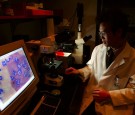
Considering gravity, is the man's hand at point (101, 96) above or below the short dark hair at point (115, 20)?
below

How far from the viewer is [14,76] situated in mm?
932

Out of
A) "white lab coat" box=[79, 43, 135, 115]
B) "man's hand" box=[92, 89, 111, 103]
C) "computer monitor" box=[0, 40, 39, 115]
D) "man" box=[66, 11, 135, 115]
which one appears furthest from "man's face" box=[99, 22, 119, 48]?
"computer monitor" box=[0, 40, 39, 115]

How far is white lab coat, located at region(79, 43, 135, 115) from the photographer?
4.12 ft

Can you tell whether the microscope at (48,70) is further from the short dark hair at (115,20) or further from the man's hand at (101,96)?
the short dark hair at (115,20)

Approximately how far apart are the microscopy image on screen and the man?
0.56 m

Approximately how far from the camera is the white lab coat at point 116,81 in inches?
49.4

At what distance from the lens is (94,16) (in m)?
2.62

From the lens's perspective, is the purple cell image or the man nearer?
the purple cell image

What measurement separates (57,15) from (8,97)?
1.64m

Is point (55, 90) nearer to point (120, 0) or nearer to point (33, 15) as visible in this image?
point (33, 15)

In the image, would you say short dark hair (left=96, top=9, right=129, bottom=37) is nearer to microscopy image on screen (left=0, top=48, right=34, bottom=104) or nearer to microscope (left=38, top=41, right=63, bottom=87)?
microscope (left=38, top=41, right=63, bottom=87)

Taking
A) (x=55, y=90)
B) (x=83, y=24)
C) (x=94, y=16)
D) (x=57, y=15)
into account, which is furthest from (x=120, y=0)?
(x=55, y=90)

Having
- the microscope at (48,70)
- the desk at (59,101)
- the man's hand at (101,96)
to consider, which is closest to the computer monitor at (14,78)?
the desk at (59,101)

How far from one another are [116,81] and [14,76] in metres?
0.88
